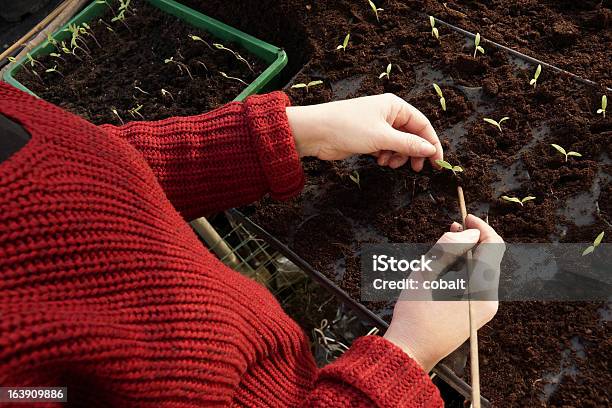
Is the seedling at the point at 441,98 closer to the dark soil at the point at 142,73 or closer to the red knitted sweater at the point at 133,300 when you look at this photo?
the red knitted sweater at the point at 133,300

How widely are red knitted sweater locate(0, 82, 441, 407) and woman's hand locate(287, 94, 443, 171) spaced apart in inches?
2.7

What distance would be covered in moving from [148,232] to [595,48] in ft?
3.73

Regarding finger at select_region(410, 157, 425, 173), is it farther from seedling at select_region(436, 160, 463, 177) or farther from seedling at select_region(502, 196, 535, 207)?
seedling at select_region(502, 196, 535, 207)

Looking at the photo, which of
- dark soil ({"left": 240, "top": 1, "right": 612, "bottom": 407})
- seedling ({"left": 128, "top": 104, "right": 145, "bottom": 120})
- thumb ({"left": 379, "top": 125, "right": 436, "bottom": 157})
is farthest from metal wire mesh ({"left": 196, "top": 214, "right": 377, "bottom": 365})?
thumb ({"left": 379, "top": 125, "right": 436, "bottom": 157})

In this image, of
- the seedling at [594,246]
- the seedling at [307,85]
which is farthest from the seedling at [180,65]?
the seedling at [594,246]

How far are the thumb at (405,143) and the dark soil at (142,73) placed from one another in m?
0.58

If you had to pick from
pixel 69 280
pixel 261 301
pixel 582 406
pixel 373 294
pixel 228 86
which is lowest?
pixel 582 406

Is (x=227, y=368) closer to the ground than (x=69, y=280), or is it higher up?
closer to the ground

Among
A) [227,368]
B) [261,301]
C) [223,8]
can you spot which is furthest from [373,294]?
[223,8]

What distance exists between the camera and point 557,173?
1.08 meters

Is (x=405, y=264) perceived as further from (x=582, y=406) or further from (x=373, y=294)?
(x=582, y=406)

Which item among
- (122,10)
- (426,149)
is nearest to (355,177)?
(426,149)

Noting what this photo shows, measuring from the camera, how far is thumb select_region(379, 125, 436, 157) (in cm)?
101

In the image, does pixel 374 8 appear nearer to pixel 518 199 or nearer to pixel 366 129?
pixel 366 129
